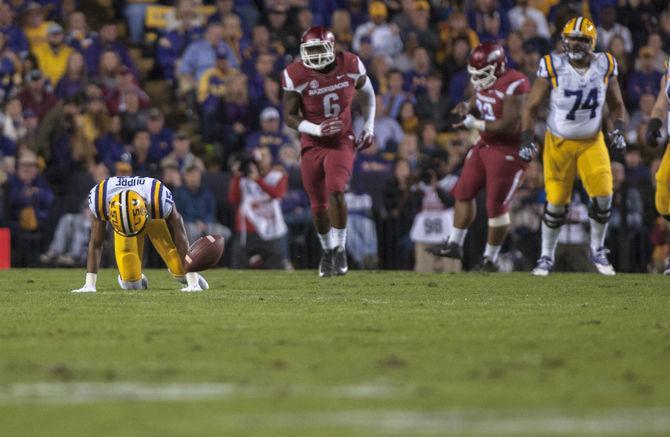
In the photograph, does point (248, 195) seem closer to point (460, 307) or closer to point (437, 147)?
point (437, 147)

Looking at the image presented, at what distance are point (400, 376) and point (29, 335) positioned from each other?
2686 millimetres

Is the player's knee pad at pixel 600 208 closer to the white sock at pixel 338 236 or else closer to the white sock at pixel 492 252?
the white sock at pixel 492 252

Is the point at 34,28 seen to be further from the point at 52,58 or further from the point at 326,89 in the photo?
the point at 326,89

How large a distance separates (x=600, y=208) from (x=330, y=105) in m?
2.82

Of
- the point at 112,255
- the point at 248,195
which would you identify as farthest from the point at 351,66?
the point at 112,255

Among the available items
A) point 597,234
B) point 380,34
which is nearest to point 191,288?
point 597,234

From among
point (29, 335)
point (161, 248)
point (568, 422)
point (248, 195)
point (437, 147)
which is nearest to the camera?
point (568, 422)

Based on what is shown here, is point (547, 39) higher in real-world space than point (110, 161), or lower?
higher

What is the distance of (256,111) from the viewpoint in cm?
1912


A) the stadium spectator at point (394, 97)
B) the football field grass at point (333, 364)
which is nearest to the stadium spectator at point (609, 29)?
the stadium spectator at point (394, 97)

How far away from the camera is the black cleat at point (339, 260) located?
547 inches

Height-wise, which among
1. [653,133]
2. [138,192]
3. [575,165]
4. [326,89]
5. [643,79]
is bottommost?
[138,192]

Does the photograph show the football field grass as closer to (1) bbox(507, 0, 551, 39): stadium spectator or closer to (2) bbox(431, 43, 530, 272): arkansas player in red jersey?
(2) bbox(431, 43, 530, 272): arkansas player in red jersey

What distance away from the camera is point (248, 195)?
55.8ft
